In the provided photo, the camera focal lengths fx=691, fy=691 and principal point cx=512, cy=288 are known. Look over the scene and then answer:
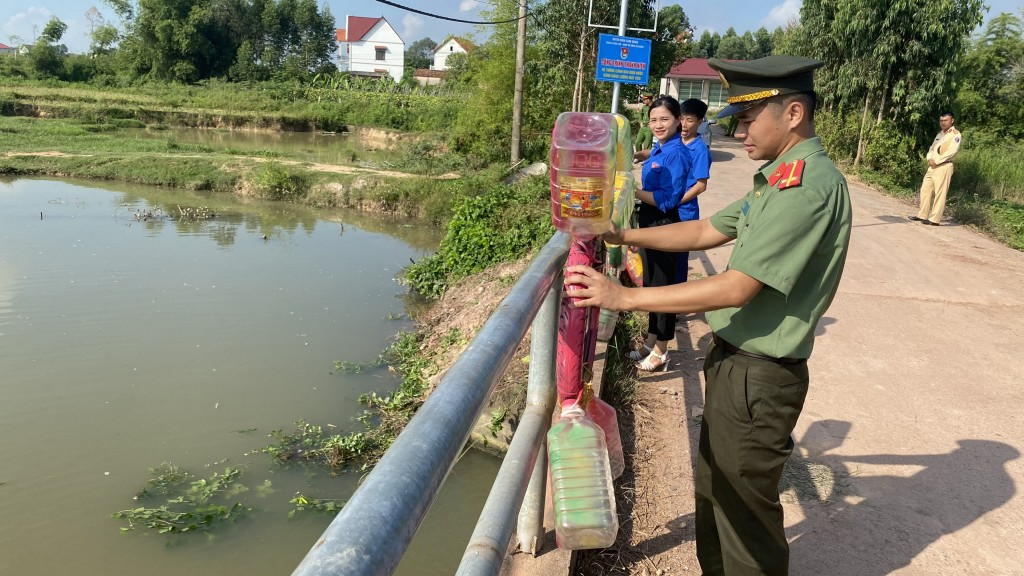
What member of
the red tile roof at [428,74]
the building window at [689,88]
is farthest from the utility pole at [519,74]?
the red tile roof at [428,74]

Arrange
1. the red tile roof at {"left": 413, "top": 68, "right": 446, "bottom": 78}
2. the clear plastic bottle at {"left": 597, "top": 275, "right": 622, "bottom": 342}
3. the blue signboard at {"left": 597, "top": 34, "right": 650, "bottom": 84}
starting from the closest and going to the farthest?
the clear plastic bottle at {"left": 597, "top": 275, "right": 622, "bottom": 342} < the blue signboard at {"left": 597, "top": 34, "right": 650, "bottom": 84} < the red tile roof at {"left": 413, "top": 68, "right": 446, "bottom": 78}

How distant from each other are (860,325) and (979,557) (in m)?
3.29

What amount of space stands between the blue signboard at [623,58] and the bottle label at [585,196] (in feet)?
42.8

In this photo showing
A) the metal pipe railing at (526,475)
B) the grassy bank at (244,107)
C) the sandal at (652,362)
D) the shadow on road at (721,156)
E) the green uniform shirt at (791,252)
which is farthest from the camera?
the grassy bank at (244,107)

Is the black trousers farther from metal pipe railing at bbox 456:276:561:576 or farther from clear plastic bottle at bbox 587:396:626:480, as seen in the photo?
metal pipe railing at bbox 456:276:561:576

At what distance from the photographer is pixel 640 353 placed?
15.8ft

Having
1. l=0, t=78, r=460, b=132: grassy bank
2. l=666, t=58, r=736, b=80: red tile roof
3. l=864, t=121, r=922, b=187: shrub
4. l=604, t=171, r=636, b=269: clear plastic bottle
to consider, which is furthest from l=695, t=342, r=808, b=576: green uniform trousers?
l=666, t=58, r=736, b=80: red tile roof

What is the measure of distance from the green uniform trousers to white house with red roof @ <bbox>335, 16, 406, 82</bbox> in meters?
67.0

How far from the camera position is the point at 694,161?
4.68 metres

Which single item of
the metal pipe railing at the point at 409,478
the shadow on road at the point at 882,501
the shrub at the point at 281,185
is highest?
the metal pipe railing at the point at 409,478

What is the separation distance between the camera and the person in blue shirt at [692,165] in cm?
467

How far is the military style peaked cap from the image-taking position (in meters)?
1.92

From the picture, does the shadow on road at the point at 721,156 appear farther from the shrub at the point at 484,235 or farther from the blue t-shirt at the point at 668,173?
the blue t-shirt at the point at 668,173

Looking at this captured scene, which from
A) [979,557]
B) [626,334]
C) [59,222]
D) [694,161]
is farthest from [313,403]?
[59,222]
